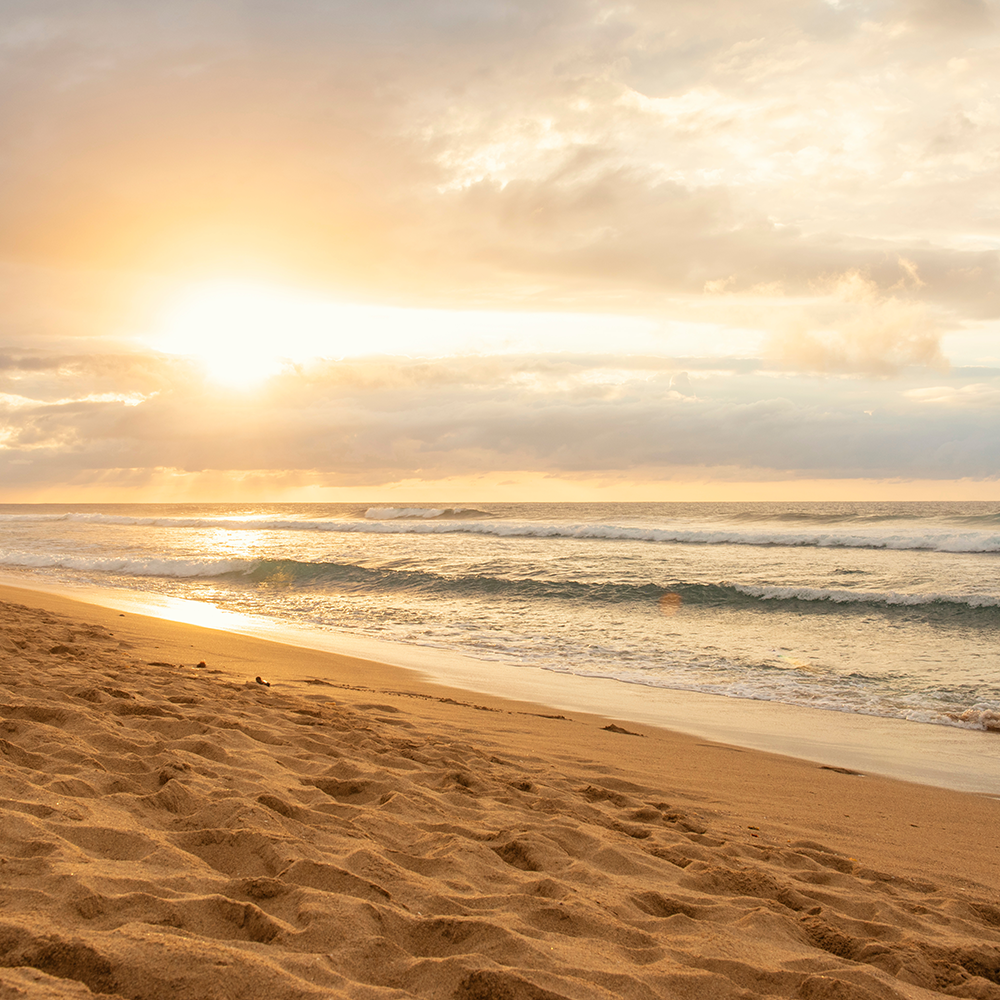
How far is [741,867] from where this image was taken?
372 centimetres

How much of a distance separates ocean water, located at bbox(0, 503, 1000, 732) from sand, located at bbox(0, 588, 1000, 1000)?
13.5 feet

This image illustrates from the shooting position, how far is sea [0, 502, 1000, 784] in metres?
9.92

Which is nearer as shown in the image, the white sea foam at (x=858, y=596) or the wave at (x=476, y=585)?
the white sea foam at (x=858, y=596)

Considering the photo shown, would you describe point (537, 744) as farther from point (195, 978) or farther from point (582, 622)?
point (582, 622)

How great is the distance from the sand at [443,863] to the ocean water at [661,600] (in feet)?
13.5

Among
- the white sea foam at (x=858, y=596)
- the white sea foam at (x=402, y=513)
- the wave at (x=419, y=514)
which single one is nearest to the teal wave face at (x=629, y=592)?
the white sea foam at (x=858, y=596)

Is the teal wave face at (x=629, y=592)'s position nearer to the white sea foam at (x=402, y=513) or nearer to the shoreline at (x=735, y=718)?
the shoreline at (x=735, y=718)

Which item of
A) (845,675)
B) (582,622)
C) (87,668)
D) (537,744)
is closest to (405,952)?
(537,744)

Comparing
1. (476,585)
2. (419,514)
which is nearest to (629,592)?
(476,585)

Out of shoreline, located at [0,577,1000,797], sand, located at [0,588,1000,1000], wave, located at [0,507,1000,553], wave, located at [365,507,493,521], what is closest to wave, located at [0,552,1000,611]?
shoreline, located at [0,577,1000,797]

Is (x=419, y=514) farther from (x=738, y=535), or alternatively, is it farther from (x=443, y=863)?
(x=443, y=863)

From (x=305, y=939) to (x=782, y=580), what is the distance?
19857 mm

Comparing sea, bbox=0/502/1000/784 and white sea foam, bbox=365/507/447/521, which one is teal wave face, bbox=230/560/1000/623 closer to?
sea, bbox=0/502/1000/784

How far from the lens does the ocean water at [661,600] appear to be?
10.1 meters
